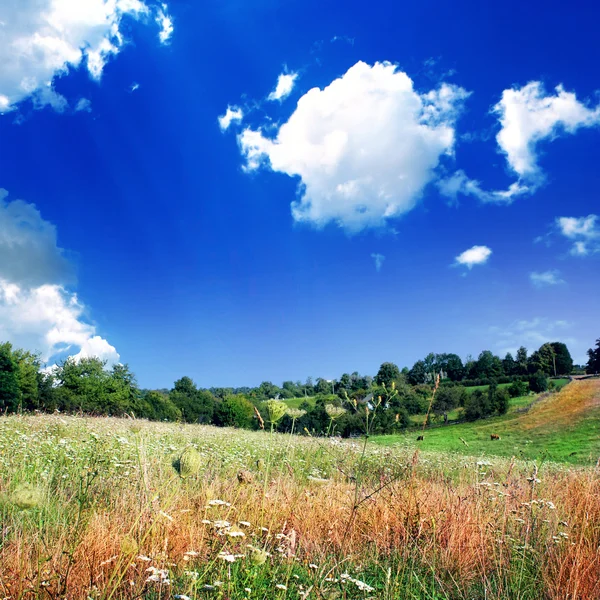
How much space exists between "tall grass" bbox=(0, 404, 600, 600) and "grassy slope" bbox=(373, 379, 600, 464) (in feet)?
67.1

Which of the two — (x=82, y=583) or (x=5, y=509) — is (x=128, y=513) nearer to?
(x=5, y=509)

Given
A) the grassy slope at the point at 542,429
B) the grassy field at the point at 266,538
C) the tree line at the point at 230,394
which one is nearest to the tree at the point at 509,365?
the tree line at the point at 230,394

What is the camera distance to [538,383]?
5153cm

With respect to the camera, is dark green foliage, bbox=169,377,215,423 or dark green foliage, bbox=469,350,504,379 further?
dark green foliage, bbox=469,350,504,379

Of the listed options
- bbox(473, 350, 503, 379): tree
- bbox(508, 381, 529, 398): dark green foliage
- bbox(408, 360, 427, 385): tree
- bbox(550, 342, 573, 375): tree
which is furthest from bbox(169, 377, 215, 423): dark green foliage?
bbox(550, 342, 573, 375): tree

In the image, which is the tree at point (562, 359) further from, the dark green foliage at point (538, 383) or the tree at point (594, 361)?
the dark green foliage at point (538, 383)

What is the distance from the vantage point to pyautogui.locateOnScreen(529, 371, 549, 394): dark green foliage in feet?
168

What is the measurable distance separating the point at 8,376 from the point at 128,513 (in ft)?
101

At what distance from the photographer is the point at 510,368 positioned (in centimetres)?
7412

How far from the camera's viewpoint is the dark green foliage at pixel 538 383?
168ft

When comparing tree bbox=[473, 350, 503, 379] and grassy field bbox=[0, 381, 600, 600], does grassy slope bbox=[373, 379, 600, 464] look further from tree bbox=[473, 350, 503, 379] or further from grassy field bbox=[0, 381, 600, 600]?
tree bbox=[473, 350, 503, 379]

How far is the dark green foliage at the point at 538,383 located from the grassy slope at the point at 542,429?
13.3 feet

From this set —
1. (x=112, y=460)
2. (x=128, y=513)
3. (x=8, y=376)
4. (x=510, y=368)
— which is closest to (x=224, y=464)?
(x=112, y=460)

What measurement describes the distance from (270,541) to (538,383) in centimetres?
5650
